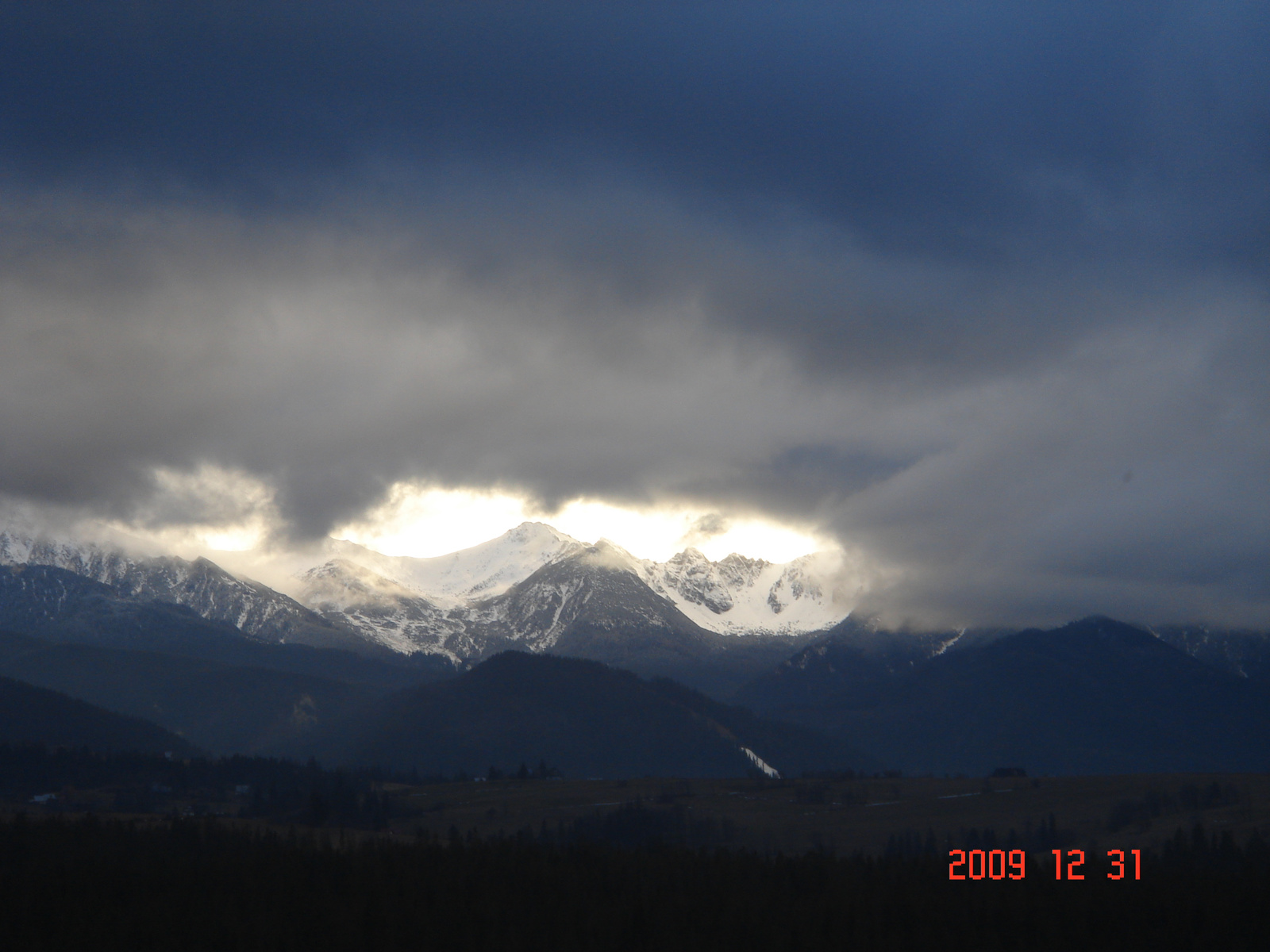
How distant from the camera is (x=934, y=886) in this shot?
7362 inches

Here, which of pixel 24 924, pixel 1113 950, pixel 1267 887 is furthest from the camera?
pixel 1267 887

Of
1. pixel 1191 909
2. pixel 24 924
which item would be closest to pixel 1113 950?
pixel 1191 909

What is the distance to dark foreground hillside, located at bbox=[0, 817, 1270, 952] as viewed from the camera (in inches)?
6102

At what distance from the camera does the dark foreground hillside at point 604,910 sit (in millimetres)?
155000

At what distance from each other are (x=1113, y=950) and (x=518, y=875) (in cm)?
9069

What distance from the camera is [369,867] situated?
199000 millimetres

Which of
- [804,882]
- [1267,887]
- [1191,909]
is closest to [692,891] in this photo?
[804,882]

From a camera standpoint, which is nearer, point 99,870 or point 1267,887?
point 1267,887

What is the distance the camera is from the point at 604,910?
171m

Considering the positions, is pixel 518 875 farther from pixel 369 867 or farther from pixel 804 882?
pixel 804 882

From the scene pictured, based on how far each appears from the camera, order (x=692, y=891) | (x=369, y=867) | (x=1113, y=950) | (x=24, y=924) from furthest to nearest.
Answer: (x=369, y=867), (x=692, y=891), (x=24, y=924), (x=1113, y=950)

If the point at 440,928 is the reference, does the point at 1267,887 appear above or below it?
→ above

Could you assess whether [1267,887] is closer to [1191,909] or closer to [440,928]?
[1191,909]

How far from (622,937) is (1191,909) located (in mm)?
75218
